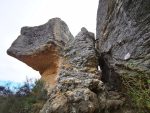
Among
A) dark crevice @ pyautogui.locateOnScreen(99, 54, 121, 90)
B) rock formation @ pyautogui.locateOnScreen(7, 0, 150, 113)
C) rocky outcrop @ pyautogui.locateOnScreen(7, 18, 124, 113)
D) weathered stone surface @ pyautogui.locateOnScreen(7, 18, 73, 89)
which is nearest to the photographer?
rock formation @ pyautogui.locateOnScreen(7, 0, 150, 113)

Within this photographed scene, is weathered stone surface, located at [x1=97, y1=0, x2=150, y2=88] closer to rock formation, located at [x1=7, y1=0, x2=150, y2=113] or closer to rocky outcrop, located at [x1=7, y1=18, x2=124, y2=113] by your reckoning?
rock formation, located at [x1=7, y1=0, x2=150, y2=113]

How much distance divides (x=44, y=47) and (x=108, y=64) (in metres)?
7.64

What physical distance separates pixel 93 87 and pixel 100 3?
14.0ft

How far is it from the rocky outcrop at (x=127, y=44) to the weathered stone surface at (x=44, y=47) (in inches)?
281

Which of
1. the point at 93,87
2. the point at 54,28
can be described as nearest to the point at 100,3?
the point at 93,87

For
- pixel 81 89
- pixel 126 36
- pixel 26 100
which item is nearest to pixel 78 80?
pixel 81 89

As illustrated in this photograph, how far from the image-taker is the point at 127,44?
9.15 meters

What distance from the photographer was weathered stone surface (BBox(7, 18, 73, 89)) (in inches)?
725

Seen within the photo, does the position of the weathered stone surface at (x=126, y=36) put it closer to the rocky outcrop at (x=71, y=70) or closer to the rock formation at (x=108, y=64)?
the rock formation at (x=108, y=64)

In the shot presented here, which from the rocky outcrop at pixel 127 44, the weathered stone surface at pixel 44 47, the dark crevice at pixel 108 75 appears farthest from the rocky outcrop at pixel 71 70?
the rocky outcrop at pixel 127 44

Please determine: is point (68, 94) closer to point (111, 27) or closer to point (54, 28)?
point (111, 27)

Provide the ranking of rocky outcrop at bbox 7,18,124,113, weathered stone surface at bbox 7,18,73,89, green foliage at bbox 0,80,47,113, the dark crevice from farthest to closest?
weathered stone surface at bbox 7,18,73,89 → green foliage at bbox 0,80,47,113 → the dark crevice → rocky outcrop at bbox 7,18,124,113

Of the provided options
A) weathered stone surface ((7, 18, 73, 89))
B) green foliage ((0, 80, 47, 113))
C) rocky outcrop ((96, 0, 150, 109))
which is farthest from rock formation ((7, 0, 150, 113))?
weathered stone surface ((7, 18, 73, 89))

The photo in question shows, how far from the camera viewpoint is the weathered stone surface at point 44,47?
18.4 m
